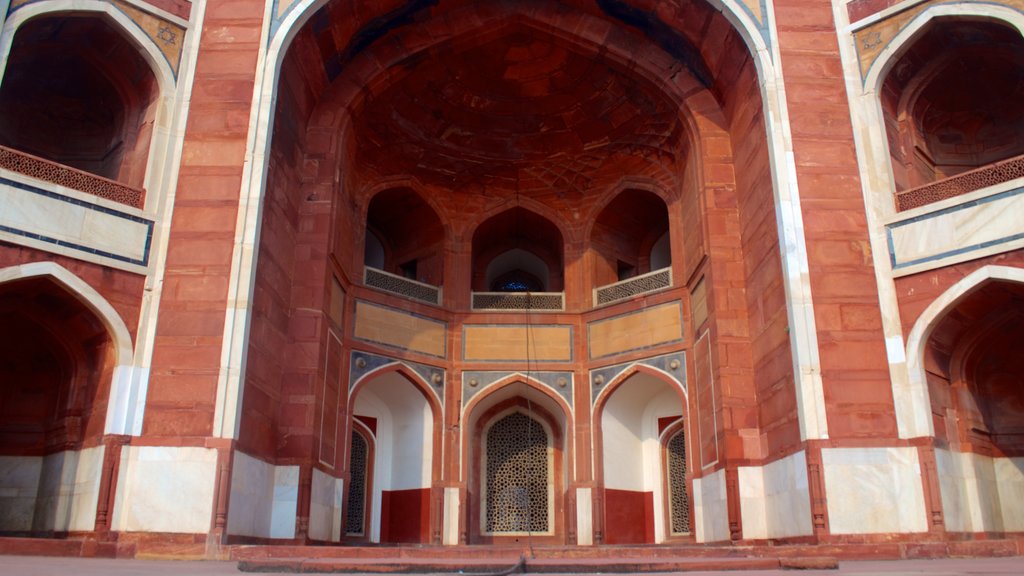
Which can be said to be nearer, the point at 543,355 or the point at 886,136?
the point at 886,136

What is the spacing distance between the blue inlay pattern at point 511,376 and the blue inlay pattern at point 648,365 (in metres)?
→ 0.40

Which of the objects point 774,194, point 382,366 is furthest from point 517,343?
point 774,194

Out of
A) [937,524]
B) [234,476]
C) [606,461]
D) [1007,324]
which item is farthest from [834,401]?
[234,476]

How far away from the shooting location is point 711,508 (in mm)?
10953

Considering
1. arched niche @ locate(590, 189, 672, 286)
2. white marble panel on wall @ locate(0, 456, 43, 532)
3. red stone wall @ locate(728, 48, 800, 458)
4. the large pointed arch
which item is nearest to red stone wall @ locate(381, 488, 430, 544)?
arched niche @ locate(590, 189, 672, 286)

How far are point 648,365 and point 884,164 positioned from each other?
4.60m

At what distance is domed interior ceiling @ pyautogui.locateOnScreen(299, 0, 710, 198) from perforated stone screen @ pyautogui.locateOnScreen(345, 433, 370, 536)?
166 inches

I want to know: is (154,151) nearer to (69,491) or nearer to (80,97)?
(80,97)

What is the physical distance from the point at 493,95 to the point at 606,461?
19.0 feet

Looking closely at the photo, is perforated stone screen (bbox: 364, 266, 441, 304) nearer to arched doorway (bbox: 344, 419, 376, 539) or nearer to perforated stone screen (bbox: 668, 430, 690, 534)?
arched doorway (bbox: 344, 419, 376, 539)

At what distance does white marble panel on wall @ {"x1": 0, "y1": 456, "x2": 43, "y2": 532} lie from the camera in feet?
30.3

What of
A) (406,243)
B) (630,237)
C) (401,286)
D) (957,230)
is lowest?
(957,230)

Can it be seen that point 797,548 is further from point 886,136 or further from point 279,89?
point 279,89

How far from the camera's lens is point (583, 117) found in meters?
13.7
